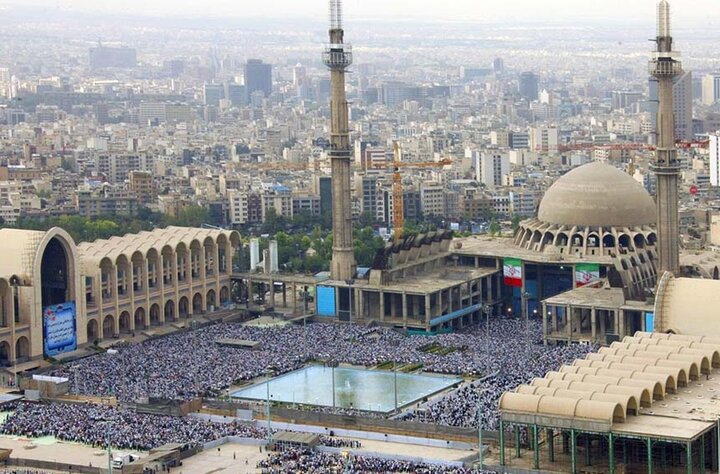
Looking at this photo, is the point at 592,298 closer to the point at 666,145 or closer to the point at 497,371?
the point at 666,145

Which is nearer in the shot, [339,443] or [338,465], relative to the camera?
[338,465]

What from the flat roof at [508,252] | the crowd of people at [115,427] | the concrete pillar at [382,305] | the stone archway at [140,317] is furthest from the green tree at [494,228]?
the crowd of people at [115,427]

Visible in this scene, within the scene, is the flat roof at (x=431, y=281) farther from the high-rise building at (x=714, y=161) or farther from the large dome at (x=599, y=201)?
the high-rise building at (x=714, y=161)

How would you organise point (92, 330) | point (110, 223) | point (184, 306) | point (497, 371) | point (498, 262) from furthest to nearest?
point (110, 223) < point (498, 262) < point (184, 306) < point (92, 330) < point (497, 371)

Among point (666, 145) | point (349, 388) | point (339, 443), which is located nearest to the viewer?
point (339, 443)

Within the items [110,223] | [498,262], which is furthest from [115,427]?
[110,223]

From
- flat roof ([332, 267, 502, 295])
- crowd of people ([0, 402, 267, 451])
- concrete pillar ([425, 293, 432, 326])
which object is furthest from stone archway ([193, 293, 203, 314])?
crowd of people ([0, 402, 267, 451])

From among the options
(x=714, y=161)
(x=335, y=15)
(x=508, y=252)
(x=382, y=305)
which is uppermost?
(x=335, y=15)
